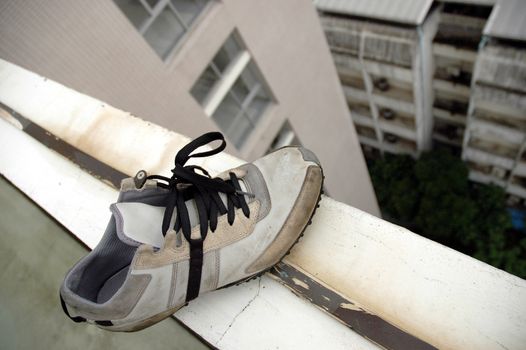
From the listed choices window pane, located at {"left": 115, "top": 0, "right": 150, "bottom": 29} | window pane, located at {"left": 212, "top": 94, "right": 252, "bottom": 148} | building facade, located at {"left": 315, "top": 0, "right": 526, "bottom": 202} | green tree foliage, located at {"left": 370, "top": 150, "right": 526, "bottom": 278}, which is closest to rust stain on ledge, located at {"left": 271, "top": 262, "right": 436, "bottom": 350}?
window pane, located at {"left": 115, "top": 0, "right": 150, "bottom": 29}

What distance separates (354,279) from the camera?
0.89 metres

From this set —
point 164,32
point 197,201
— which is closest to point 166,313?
point 197,201

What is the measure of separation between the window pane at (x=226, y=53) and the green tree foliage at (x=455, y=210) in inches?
166

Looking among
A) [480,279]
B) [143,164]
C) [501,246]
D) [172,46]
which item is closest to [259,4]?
[172,46]

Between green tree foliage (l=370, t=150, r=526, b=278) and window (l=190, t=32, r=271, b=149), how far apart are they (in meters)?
3.71

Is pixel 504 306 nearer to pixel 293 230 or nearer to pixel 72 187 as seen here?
pixel 293 230

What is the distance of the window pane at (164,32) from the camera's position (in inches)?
99.3

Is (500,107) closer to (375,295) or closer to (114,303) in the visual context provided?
(375,295)

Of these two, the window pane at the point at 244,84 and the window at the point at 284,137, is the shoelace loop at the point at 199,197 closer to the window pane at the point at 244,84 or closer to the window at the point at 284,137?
the window pane at the point at 244,84

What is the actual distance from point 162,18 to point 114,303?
7.37ft

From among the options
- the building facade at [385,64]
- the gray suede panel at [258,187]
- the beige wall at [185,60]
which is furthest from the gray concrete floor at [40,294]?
the building facade at [385,64]

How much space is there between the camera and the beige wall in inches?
78.0

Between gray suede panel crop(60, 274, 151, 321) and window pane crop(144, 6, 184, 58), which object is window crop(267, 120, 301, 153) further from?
gray suede panel crop(60, 274, 151, 321)

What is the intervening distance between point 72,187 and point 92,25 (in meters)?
1.26
